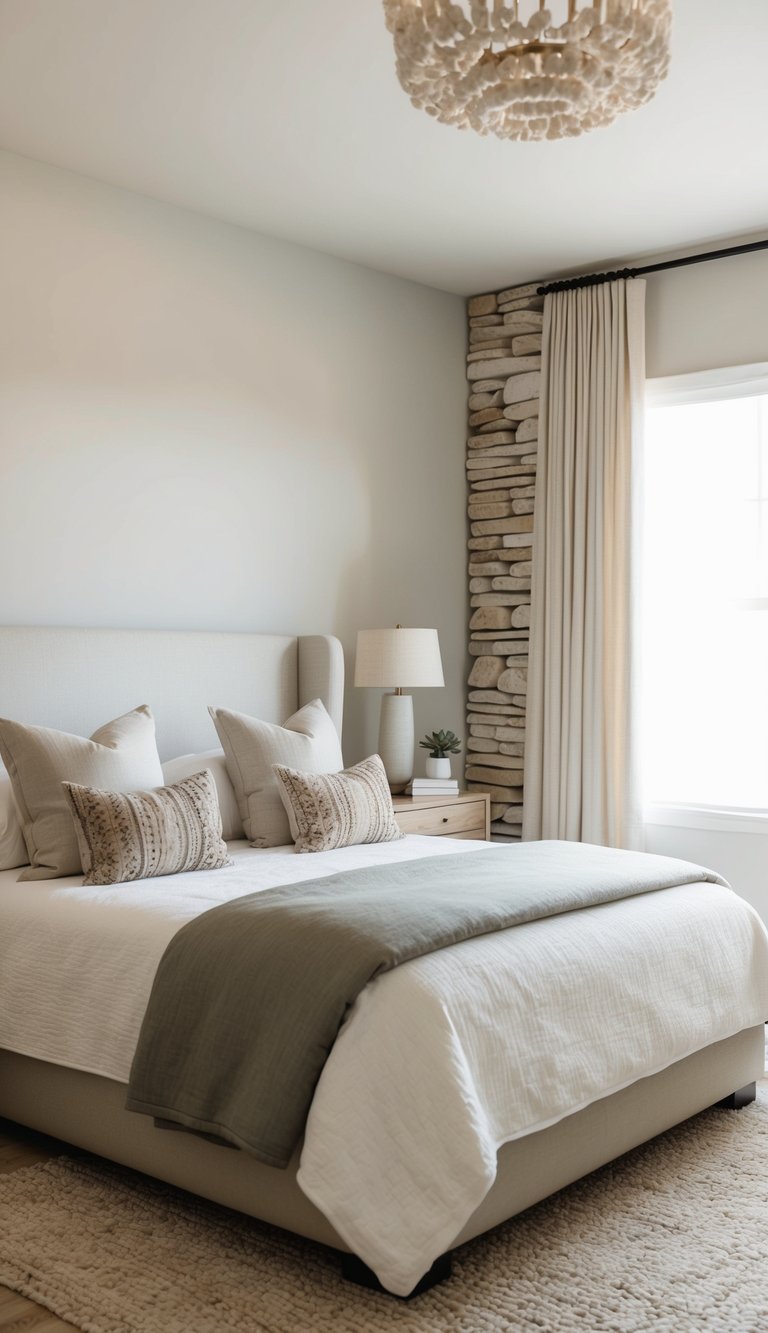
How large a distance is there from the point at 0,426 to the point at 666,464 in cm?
267

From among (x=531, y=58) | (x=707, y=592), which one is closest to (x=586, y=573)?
(x=707, y=592)

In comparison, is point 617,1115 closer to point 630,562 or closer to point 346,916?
point 346,916

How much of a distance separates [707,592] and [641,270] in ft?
4.42

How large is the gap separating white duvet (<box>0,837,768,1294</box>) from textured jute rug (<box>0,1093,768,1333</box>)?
24cm

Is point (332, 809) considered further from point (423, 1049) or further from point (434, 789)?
point (423, 1049)

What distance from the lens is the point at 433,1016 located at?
7.40 ft

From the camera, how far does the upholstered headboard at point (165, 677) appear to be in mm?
3744

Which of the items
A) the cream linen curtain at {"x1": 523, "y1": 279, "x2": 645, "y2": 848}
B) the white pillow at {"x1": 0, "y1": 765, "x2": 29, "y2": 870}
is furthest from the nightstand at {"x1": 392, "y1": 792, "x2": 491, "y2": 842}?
the white pillow at {"x1": 0, "y1": 765, "x2": 29, "y2": 870}

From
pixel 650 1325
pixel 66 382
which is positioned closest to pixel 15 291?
pixel 66 382

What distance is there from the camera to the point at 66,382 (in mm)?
4023

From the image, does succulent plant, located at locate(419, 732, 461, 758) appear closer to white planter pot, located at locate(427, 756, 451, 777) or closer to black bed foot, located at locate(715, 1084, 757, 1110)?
white planter pot, located at locate(427, 756, 451, 777)

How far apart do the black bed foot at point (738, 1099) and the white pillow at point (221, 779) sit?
163 cm

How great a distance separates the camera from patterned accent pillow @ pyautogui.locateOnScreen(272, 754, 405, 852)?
3.69 metres

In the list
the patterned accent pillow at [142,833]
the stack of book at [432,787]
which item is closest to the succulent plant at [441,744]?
the stack of book at [432,787]
